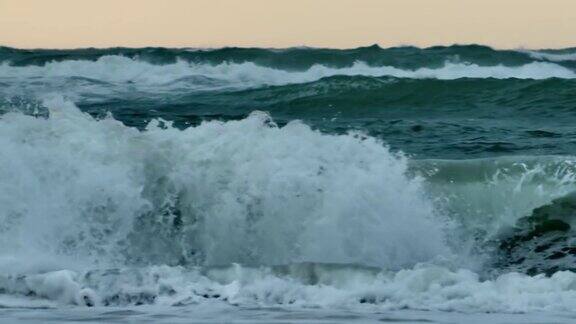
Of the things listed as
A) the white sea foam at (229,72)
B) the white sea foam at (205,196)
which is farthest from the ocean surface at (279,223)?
the white sea foam at (229,72)

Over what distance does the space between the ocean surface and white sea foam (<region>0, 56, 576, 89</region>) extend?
6.24 metres

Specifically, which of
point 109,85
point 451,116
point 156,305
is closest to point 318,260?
point 156,305

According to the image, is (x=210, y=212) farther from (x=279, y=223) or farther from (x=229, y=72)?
(x=229, y=72)

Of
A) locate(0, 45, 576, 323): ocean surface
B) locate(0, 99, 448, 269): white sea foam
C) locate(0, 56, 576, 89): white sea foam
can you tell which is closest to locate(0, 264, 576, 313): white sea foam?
locate(0, 45, 576, 323): ocean surface

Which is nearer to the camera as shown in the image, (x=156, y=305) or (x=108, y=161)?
(x=156, y=305)

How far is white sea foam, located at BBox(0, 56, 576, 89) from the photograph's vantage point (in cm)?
1912

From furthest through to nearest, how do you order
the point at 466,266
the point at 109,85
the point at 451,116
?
the point at 109,85 → the point at 451,116 → the point at 466,266

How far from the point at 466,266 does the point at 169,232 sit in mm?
2093

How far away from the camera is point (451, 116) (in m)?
14.3

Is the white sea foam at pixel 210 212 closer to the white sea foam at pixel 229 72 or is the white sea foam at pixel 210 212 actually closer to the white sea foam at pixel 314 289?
the white sea foam at pixel 314 289

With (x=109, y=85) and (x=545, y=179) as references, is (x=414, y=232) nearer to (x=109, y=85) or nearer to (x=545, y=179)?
(x=545, y=179)

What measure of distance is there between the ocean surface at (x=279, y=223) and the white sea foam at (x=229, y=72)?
20.5ft

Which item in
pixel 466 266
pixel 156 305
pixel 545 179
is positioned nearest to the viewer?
pixel 156 305

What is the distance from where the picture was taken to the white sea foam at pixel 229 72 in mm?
19125
